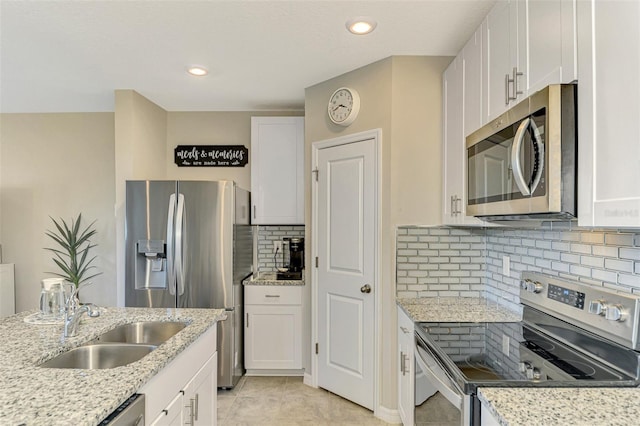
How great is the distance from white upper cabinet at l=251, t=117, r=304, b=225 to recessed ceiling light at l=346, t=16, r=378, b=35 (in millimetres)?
1424

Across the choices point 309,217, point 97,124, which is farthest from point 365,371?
point 97,124

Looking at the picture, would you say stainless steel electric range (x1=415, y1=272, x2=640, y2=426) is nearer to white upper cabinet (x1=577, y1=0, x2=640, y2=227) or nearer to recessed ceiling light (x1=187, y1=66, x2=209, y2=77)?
white upper cabinet (x1=577, y1=0, x2=640, y2=227)

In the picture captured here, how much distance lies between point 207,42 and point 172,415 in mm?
2054

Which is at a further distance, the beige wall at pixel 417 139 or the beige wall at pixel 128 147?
the beige wall at pixel 128 147

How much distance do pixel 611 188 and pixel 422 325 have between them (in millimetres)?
1138

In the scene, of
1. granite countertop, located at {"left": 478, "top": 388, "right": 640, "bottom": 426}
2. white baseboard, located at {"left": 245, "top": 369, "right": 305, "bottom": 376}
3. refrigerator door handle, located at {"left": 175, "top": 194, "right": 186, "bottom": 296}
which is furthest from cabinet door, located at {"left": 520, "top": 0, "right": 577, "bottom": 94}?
white baseboard, located at {"left": 245, "top": 369, "right": 305, "bottom": 376}

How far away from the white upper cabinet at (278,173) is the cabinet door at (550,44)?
7.54 ft

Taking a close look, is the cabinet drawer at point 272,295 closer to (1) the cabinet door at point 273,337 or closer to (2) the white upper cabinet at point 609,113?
(1) the cabinet door at point 273,337

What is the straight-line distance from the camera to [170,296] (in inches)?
116

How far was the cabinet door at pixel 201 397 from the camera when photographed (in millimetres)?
1619

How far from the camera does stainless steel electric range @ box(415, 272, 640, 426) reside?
121 cm

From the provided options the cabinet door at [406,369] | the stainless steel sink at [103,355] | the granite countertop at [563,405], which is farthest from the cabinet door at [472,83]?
the stainless steel sink at [103,355]

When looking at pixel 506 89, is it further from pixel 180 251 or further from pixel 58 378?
pixel 180 251

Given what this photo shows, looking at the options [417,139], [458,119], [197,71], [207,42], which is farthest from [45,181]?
[458,119]
